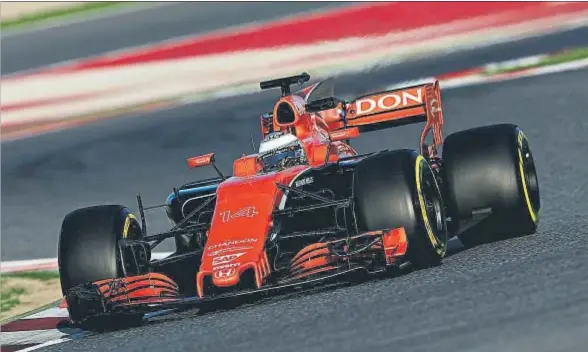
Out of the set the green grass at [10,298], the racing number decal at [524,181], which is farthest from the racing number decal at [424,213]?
the green grass at [10,298]

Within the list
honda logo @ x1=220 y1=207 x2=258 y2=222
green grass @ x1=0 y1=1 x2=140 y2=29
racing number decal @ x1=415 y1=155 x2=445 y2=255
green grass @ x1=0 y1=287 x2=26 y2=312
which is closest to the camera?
racing number decal @ x1=415 y1=155 x2=445 y2=255

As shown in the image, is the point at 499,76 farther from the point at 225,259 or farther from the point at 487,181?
the point at 225,259

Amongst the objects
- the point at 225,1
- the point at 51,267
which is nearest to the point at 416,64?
the point at 225,1

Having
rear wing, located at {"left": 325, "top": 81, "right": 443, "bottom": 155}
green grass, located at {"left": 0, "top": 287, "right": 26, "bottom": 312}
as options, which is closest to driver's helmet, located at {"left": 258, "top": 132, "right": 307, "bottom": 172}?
rear wing, located at {"left": 325, "top": 81, "right": 443, "bottom": 155}

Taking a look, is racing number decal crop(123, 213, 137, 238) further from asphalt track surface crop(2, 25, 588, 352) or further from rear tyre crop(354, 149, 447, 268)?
rear tyre crop(354, 149, 447, 268)

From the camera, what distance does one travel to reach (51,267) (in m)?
13.2

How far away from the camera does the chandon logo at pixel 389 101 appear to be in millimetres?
11562

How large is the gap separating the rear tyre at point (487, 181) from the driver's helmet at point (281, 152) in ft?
3.87

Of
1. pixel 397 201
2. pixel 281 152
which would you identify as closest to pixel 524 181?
pixel 397 201

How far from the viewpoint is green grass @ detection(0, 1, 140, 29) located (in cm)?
2220

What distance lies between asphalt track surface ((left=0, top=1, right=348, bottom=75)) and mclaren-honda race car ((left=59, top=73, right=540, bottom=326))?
903cm

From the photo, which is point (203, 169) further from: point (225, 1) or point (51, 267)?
point (225, 1)

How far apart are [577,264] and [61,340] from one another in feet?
11.6

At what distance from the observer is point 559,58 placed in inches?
674
